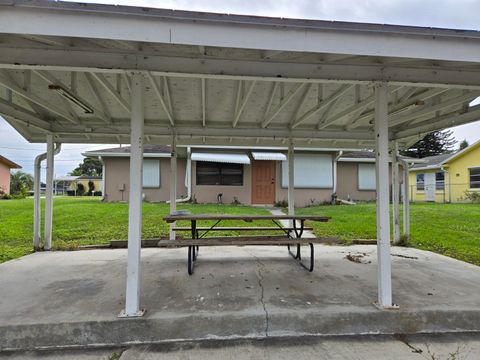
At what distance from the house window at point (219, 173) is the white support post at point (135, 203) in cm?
1105

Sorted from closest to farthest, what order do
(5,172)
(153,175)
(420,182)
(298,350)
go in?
(298,350) < (153,175) < (420,182) < (5,172)

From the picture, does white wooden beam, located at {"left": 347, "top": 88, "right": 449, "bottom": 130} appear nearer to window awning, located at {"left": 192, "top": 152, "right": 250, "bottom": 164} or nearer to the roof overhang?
window awning, located at {"left": 192, "top": 152, "right": 250, "bottom": 164}

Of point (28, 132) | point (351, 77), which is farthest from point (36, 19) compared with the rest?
point (28, 132)

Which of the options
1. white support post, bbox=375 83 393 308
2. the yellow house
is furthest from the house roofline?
the yellow house

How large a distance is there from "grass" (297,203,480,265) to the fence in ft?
26.6

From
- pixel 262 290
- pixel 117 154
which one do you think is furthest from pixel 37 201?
pixel 117 154

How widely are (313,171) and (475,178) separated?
11.3 meters

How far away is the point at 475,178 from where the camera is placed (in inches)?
693

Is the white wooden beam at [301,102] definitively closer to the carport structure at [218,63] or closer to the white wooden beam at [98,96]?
the carport structure at [218,63]

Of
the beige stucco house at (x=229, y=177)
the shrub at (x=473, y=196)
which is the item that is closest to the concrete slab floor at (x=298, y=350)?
the beige stucco house at (x=229, y=177)

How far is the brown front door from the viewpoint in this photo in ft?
46.4

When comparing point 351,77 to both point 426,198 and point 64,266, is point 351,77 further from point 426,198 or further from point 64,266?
point 426,198

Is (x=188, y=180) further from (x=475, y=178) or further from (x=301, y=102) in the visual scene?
(x=475, y=178)

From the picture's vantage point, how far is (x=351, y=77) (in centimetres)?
300
